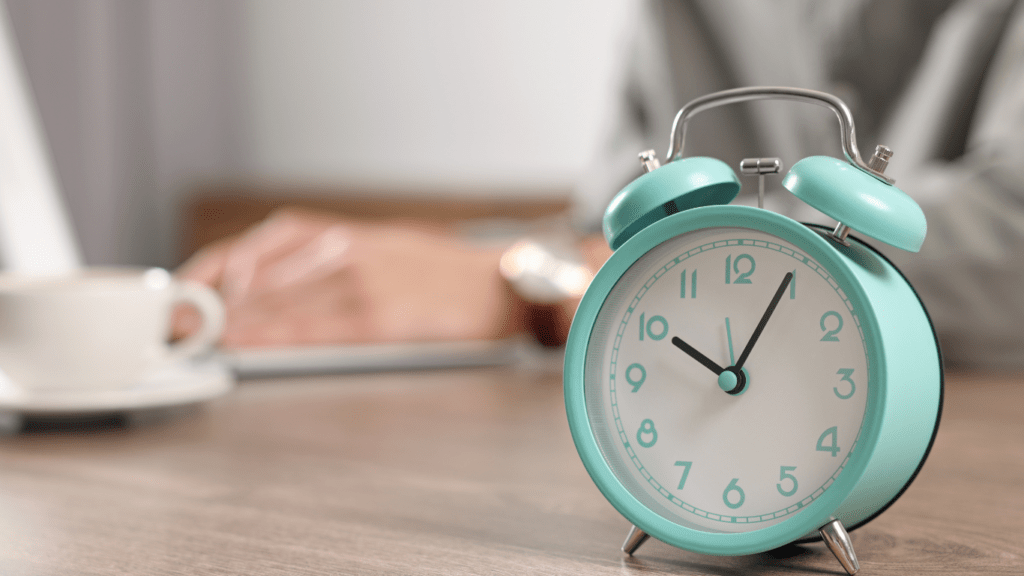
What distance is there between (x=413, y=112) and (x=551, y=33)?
1.96ft

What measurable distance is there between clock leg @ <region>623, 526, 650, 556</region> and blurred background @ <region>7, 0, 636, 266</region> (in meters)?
2.13

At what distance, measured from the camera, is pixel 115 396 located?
0.78 m

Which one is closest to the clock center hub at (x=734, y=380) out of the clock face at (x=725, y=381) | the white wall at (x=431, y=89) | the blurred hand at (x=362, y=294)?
the clock face at (x=725, y=381)

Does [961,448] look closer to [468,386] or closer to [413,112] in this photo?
[468,386]

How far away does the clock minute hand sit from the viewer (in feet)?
1.22

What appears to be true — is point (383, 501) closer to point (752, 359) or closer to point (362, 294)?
point (752, 359)

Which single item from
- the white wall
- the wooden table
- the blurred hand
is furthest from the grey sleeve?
the white wall

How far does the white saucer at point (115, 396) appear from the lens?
74 cm

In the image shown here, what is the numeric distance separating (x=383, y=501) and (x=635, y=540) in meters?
0.19

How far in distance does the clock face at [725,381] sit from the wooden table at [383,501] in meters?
0.04

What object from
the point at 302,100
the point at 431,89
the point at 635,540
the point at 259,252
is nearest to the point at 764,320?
the point at 635,540

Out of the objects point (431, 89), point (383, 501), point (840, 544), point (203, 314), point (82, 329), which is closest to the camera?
point (840, 544)

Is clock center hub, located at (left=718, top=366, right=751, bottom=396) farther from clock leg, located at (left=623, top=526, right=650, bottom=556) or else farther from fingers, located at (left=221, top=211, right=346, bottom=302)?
fingers, located at (left=221, top=211, right=346, bottom=302)

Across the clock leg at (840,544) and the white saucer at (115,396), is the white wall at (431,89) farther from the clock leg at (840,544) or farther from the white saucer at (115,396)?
the clock leg at (840,544)
